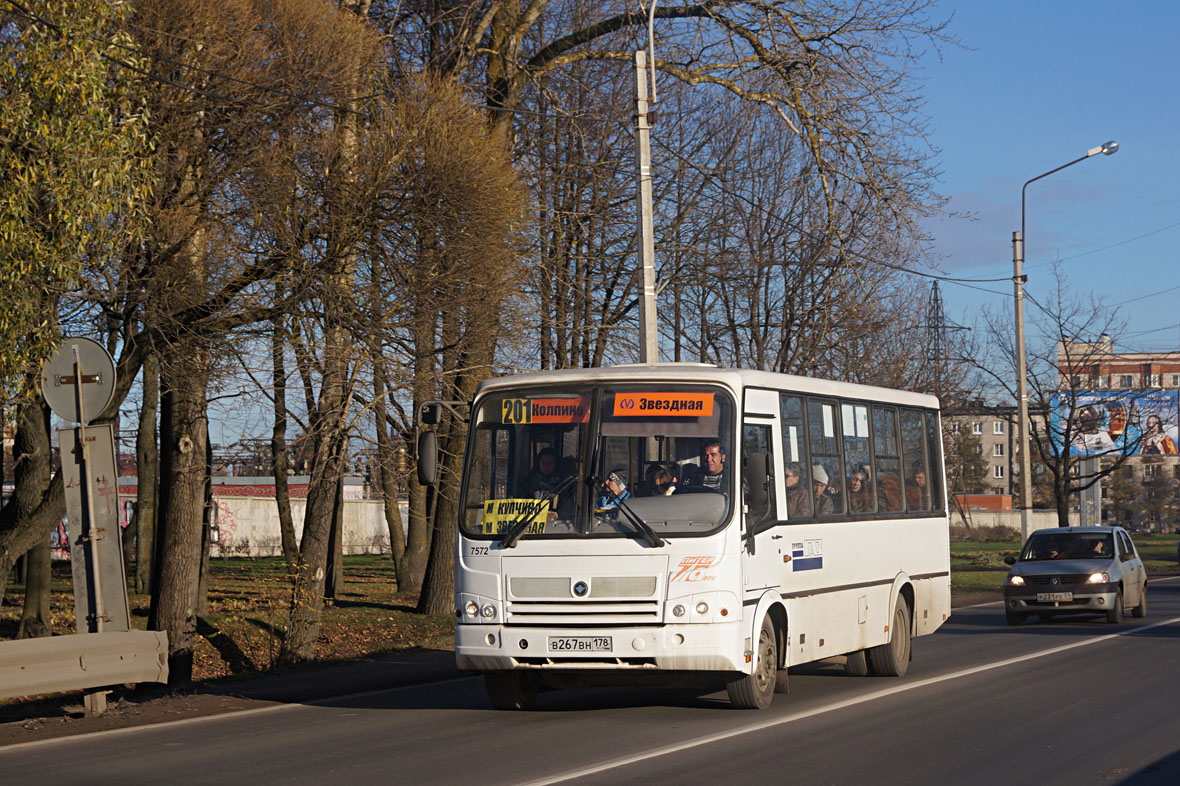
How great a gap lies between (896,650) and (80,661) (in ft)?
26.9

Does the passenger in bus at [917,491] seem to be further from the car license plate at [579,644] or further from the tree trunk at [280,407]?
the tree trunk at [280,407]

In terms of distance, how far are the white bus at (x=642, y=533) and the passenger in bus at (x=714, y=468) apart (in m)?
0.01

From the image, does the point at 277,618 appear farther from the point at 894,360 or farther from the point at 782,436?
the point at 894,360

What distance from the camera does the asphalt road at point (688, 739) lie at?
29.6ft

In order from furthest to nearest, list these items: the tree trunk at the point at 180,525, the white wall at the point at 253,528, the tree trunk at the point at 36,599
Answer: the white wall at the point at 253,528
the tree trunk at the point at 36,599
the tree trunk at the point at 180,525

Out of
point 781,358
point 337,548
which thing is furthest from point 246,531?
point 781,358

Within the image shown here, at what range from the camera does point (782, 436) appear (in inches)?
499

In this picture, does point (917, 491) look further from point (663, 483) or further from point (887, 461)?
point (663, 483)

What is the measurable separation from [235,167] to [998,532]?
2871 inches

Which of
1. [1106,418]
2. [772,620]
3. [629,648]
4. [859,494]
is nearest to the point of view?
[629,648]

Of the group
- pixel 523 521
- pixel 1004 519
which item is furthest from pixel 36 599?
pixel 1004 519

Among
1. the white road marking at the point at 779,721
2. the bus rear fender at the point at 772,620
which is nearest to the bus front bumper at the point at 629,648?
the bus rear fender at the point at 772,620

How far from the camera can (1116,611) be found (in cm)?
2277

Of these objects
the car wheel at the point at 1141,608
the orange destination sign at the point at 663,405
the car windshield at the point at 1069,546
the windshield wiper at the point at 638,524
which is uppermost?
the orange destination sign at the point at 663,405
